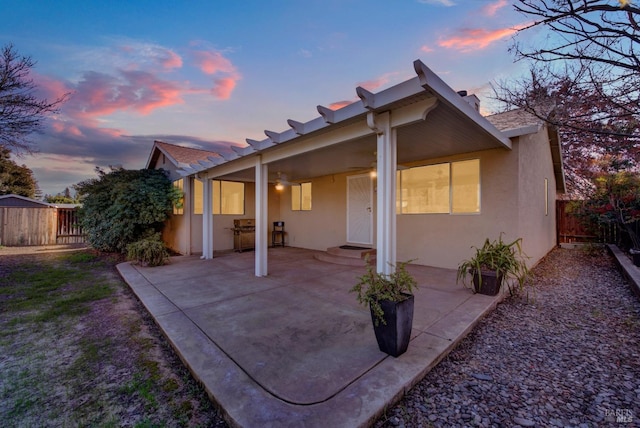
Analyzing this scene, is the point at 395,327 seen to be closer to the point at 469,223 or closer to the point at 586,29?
the point at 469,223

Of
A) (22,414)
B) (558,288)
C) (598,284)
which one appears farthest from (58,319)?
(598,284)

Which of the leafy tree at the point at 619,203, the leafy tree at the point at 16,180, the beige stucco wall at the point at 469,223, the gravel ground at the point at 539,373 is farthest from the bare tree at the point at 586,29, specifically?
the leafy tree at the point at 16,180

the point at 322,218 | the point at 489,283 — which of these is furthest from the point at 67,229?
the point at 489,283

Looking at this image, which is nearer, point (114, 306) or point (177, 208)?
point (114, 306)

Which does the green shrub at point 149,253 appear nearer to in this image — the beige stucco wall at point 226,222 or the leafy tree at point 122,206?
the leafy tree at point 122,206

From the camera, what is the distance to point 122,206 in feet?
25.6

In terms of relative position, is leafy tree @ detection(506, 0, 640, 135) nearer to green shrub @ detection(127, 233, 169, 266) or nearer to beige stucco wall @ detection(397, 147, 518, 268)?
beige stucco wall @ detection(397, 147, 518, 268)

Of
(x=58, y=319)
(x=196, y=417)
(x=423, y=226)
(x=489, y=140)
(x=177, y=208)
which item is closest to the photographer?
(x=196, y=417)

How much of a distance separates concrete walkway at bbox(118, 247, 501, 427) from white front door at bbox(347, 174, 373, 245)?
246 centimetres

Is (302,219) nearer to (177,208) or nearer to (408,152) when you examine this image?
(177,208)

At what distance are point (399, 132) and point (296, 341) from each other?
10.4ft

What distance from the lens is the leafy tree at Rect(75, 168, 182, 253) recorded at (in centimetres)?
786

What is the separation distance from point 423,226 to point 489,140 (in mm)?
2268

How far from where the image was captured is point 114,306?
13.1ft
